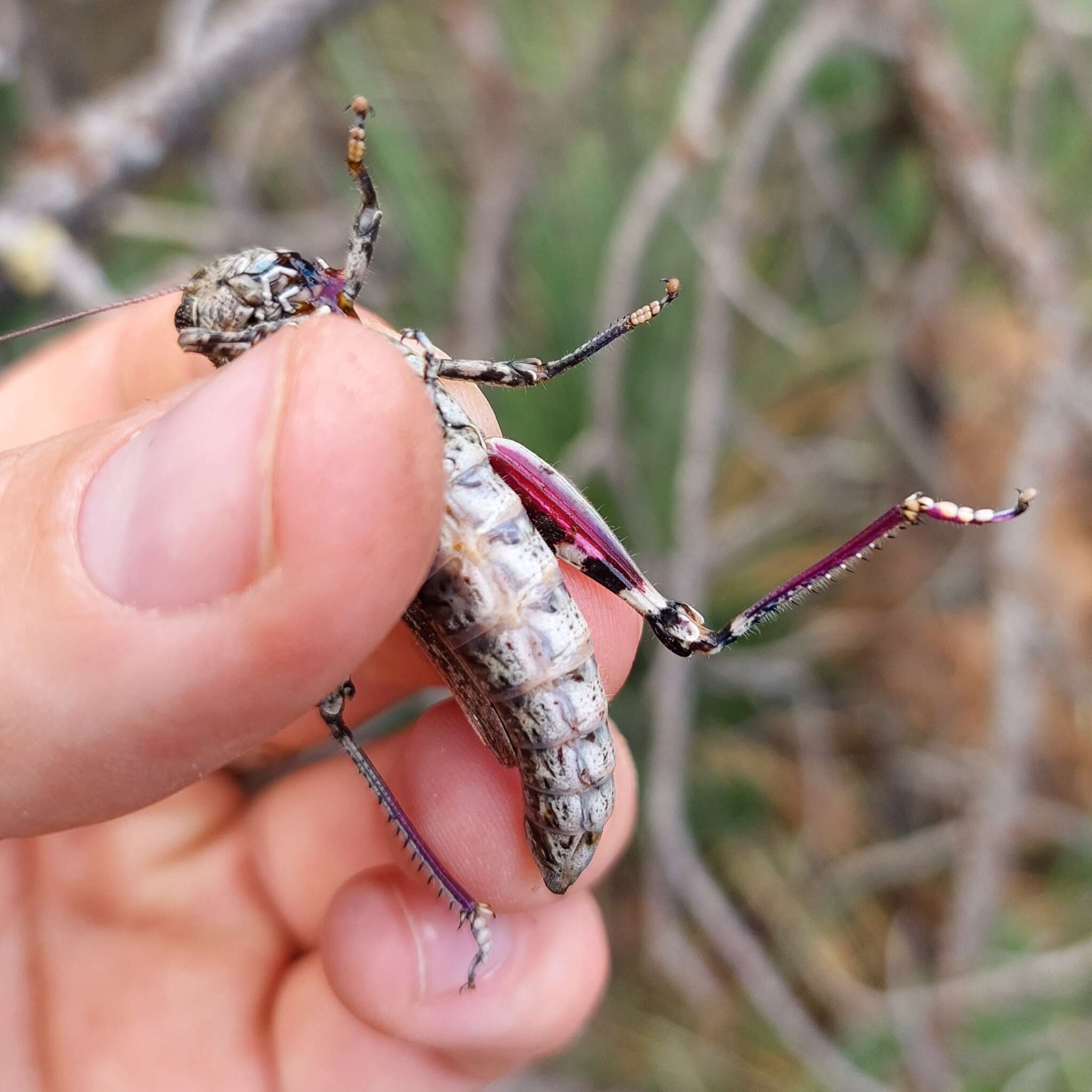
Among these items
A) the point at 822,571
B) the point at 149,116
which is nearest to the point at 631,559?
the point at 822,571

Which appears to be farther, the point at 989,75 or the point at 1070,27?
the point at 989,75

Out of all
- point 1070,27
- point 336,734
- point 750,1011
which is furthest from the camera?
point 750,1011

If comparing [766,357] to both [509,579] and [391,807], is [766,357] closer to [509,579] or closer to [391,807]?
[509,579]

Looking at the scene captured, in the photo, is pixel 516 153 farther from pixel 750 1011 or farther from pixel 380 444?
pixel 750 1011

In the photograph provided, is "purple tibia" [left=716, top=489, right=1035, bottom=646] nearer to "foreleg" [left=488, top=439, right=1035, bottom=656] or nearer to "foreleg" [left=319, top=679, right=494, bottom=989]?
"foreleg" [left=488, top=439, right=1035, bottom=656]

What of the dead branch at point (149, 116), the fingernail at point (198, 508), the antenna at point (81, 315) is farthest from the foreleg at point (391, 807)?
the dead branch at point (149, 116)

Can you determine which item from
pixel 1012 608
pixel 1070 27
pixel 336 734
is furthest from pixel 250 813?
pixel 1070 27
